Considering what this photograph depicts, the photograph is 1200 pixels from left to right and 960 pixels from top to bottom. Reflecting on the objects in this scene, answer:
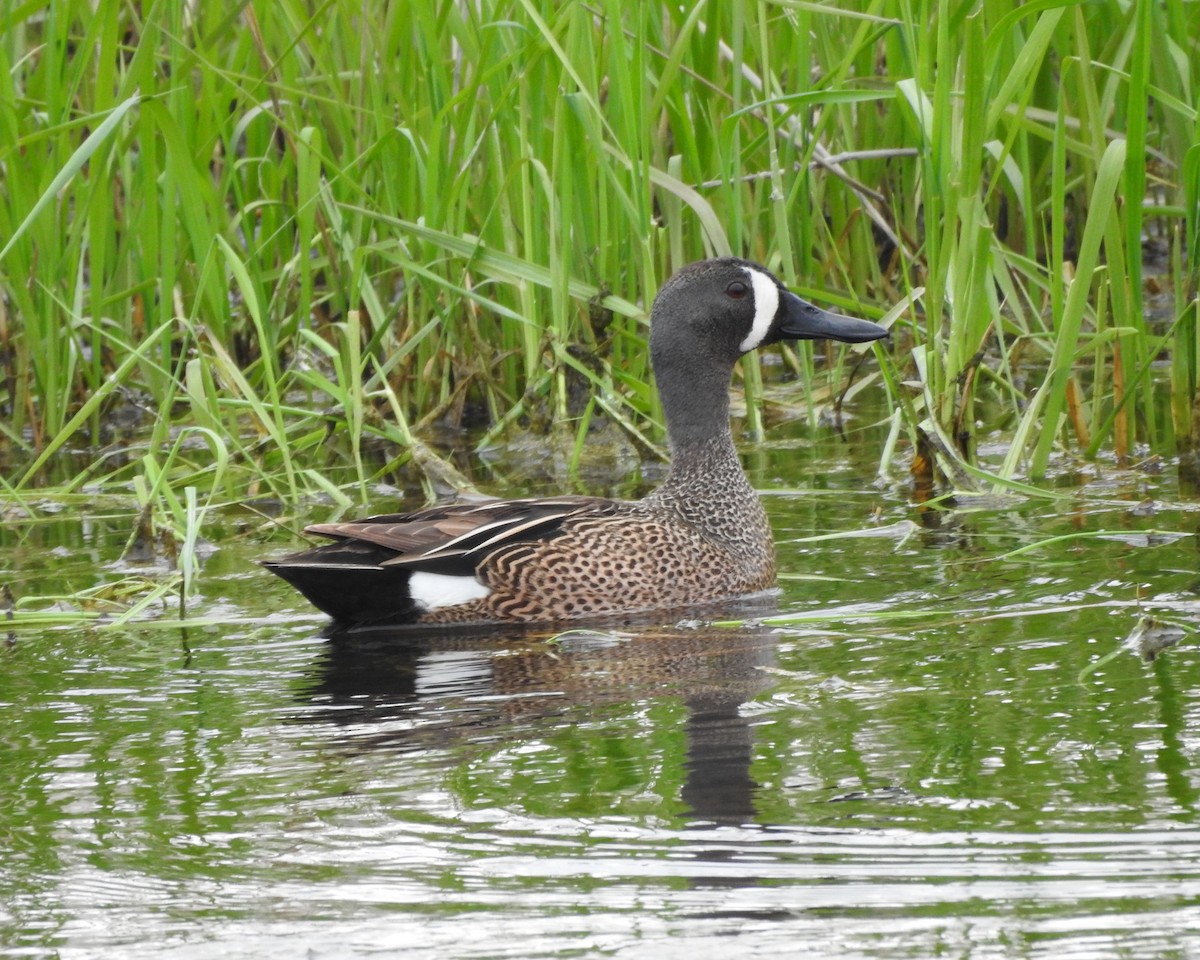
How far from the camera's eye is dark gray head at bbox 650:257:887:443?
600 centimetres

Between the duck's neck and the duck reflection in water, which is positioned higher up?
the duck's neck

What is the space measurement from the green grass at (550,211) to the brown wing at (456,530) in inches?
21.2

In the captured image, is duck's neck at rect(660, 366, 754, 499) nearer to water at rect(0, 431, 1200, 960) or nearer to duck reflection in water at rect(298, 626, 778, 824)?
water at rect(0, 431, 1200, 960)

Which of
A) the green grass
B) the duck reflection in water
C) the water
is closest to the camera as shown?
the water

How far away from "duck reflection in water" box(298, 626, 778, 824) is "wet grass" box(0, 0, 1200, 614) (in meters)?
0.95

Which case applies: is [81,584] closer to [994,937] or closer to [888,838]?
[888,838]

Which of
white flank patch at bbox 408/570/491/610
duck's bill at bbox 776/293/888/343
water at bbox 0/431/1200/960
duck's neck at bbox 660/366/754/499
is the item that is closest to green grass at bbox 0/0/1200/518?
duck's bill at bbox 776/293/888/343

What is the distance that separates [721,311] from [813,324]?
28cm

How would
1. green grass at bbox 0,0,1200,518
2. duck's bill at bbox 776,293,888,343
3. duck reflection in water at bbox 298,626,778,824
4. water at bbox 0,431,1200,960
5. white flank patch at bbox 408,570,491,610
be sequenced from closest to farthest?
1. water at bbox 0,431,1200,960
2. duck reflection in water at bbox 298,626,778,824
3. white flank patch at bbox 408,570,491,610
4. green grass at bbox 0,0,1200,518
5. duck's bill at bbox 776,293,888,343

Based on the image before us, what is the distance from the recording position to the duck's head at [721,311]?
6.00 meters

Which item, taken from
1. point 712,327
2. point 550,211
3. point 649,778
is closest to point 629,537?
point 712,327

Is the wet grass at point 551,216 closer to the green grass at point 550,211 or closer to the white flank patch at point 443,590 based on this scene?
the green grass at point 550,211

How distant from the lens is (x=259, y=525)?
6.52m

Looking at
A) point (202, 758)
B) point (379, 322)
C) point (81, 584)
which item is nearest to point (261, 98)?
point (379, 322)
